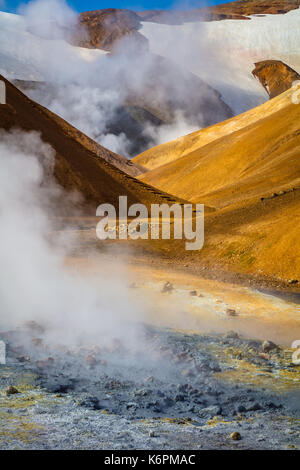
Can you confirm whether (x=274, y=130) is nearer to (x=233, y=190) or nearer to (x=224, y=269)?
(x=233, y=190)

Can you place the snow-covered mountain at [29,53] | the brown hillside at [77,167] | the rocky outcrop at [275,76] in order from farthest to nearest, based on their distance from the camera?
the rocky outcrop at [275,76], the snow-covered mountain at [29,53], the brown hillside at [77,167]

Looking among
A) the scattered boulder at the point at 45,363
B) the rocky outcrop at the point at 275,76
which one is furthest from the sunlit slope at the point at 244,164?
the rocky outcrop at the point at 275,76

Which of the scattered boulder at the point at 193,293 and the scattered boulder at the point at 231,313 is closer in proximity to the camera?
the scattered boulder at the point at 231,313

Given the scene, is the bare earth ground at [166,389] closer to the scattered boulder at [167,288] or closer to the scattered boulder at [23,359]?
the scattered boulder at [23,359]

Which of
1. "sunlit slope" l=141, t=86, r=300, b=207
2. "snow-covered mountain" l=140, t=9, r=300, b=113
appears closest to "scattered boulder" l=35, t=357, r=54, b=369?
"sunlit slope" l=141, t=86, r=300, b=207

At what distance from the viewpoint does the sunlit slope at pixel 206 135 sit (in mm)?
52388

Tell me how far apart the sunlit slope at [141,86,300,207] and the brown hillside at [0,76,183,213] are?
17.3 ft

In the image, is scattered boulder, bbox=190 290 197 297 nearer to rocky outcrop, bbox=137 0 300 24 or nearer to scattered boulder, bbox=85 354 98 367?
scattered boulder, bbox=85 354 98 367

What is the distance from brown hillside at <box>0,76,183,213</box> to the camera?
96.0 feet

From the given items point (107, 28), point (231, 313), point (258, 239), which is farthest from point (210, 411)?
point (107, 28)

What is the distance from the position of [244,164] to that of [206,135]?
23.5 m

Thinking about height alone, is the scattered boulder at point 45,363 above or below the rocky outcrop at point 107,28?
below

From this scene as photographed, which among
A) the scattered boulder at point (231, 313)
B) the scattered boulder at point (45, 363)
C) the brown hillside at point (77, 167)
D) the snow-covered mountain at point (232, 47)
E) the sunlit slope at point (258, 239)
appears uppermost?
the snow-covered mountain at point (232, 47)

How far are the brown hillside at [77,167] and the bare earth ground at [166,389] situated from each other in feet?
65.2
